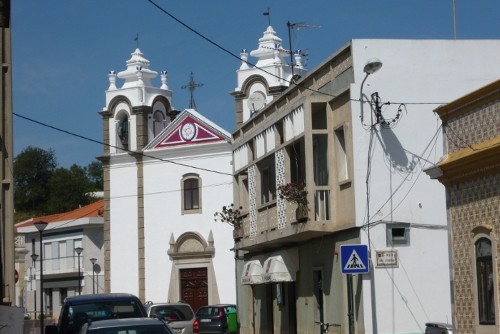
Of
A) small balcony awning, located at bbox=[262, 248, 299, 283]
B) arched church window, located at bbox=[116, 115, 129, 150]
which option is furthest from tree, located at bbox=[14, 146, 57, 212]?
small balcony awning, located at bbox=[262, 248, 299, 283]

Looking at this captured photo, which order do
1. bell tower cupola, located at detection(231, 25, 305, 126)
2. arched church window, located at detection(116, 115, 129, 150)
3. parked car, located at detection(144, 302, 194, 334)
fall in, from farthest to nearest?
arched church window, located at detection(116, 115, 129, 150) < bell tower cupola, located at detection(231, 25, 305, 126) < parked car, located at detection(144, 302, 194, 334)

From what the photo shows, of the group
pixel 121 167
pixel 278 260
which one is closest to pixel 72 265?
pixel 121 167

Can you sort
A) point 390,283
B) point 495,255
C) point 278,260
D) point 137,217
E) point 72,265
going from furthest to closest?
point 72,265 < point 137,217 < point 278,260 < point 390,283 < point 495,255

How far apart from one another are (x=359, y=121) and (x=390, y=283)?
403cm

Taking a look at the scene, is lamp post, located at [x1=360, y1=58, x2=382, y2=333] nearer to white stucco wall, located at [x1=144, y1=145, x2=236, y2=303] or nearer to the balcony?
the balcony

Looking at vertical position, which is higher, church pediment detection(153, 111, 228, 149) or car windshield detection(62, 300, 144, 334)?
church pediment detection(153, 111, 228, 149)

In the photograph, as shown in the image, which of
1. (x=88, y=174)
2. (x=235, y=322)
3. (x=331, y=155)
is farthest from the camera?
(x=88, y=174)

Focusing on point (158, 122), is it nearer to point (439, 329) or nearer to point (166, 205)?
point (166, 205)

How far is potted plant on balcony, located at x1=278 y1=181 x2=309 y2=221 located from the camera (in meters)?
28.7

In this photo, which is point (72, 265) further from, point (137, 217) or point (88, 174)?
point (88, 174)

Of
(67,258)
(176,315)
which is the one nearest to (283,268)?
(176,315)

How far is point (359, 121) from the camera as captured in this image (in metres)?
27.0

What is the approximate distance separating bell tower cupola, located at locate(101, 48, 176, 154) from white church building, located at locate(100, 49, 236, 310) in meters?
0.06

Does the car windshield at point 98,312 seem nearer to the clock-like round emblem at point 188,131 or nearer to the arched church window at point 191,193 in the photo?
the arched church window at point 191,193
